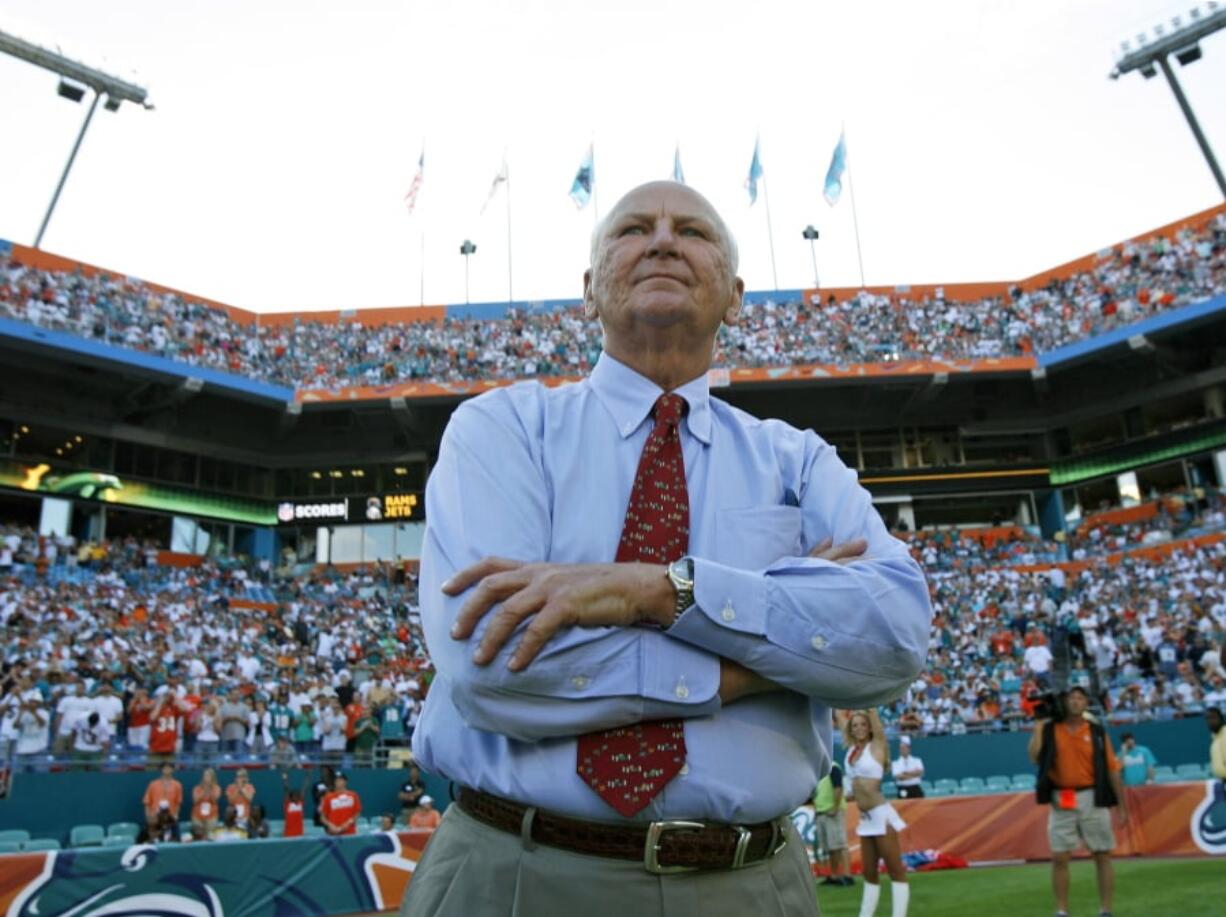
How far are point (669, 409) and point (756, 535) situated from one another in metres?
0.33

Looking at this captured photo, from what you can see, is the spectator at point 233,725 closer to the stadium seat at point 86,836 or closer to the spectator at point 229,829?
the spectator at point 229,829

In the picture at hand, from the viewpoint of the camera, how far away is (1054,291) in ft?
120

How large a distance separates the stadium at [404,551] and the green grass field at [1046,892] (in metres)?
0.08

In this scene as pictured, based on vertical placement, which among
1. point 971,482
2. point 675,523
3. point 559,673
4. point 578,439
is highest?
point 971,482

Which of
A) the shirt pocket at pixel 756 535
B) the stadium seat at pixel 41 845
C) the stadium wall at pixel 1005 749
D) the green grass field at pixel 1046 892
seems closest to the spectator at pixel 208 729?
the stadium seat at pixel 41 845

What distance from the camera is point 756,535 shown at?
1993mm

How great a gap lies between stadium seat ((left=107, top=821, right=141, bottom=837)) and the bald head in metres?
13.3

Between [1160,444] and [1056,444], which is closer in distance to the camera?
[1160,444]

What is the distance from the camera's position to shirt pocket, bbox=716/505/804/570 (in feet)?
6.43

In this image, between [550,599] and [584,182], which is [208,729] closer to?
[550,599]

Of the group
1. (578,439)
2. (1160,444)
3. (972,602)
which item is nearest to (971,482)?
(1160,444)

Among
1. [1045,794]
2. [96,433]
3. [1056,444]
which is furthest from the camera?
[1056,444]

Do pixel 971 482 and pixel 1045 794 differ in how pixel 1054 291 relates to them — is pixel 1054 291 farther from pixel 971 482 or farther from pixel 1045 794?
pixel 1045 794

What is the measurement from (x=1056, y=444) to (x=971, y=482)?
362 cm
